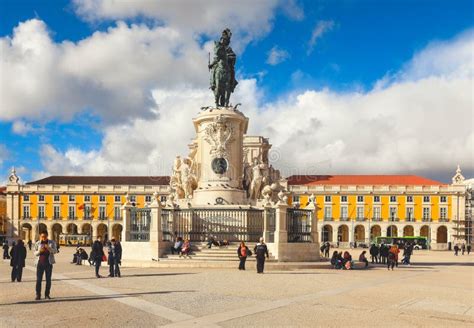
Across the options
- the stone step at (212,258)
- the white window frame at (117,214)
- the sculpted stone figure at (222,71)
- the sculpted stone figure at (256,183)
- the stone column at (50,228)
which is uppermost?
the sculpted stone figure at (222,71)

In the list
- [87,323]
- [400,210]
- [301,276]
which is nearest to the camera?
[87,323]

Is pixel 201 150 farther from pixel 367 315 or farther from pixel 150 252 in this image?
pixel 367 315

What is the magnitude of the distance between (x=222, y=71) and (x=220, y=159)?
441 centimetres

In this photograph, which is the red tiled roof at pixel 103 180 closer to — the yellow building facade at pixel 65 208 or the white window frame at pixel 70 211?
the yellow building facade at pixel 65 208

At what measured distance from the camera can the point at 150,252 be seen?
73.3ft

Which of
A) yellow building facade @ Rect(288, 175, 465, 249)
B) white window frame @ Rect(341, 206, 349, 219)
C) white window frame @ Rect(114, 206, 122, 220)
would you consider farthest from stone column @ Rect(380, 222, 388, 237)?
white window frame @ Rect(114, 206, 122, 220)

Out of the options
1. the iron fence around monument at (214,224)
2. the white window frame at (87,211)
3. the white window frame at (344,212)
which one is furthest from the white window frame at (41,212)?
the iron fence around monument at (214,224)

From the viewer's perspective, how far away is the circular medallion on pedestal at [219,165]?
25.8m

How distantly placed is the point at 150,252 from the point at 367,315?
13282 mm

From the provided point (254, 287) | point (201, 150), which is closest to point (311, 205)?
point (201, 150)

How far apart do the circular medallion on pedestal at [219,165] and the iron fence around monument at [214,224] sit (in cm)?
270

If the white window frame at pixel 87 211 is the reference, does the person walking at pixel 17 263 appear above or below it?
above

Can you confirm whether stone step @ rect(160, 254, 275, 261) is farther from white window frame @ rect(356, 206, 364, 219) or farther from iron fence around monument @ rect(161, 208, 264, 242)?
white window frame @ rect(356, 206, 364, 219)

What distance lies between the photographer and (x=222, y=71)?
27125 millimetres
